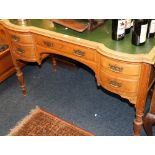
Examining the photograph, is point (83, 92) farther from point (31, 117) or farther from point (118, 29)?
point (118, 29)

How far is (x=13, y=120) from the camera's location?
200 cm

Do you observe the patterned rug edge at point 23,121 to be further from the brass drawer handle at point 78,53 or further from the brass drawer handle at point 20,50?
the brass drawer handle at point 78,53

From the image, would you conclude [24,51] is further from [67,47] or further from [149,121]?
[149,121]

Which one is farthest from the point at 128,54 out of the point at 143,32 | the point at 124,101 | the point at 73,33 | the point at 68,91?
the point at 68,91

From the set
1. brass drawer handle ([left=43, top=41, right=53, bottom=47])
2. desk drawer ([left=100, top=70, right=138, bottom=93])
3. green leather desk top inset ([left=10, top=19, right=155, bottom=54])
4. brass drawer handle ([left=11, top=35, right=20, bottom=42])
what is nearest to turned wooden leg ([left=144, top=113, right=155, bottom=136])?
desk drawer ([left=100, top=70, right=138, bottom=93])

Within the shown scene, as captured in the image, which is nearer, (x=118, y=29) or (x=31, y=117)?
(x=118, y=29)

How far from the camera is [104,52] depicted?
1350mm

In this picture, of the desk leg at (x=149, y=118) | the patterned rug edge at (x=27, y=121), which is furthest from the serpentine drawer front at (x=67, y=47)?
the patterned rug edge at (x=27, y=121)

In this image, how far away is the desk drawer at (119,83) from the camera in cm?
139

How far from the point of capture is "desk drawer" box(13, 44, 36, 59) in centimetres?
178

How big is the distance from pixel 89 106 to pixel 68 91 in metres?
0.28

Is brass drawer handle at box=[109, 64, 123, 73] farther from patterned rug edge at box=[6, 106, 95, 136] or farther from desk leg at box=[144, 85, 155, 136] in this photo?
patterned rug edge at box=[6, 106, 95, 136]
